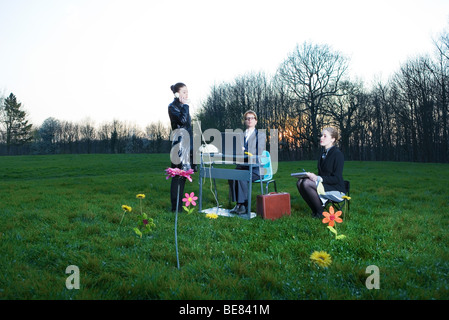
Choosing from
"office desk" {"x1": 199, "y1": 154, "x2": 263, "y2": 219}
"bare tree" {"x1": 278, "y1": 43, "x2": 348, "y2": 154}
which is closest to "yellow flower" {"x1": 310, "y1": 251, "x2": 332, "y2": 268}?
"office desk" {"x1": 199, "y1": 154, "x2": 263, "y2": 219}

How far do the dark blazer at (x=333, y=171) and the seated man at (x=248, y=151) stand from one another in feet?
4.03

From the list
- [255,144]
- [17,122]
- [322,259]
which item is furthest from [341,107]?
[17,122]

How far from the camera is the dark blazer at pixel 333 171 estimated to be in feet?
15.8

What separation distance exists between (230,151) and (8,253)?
3.49 m

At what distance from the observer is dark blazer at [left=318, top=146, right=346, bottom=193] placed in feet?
15.8

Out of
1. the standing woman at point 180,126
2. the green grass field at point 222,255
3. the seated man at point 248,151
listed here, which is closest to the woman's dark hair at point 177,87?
the standing woman at point 180,126

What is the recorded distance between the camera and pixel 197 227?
14.0ft

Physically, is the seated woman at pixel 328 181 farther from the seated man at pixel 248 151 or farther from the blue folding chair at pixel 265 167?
the seated man at pixel 248 151

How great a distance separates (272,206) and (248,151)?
1175mm

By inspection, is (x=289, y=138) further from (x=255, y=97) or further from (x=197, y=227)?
(x=197, y=227)

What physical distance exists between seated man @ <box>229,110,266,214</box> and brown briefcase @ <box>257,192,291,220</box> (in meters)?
0.57

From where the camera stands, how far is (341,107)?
29.9 metres

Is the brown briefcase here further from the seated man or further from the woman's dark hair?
the woman's dark hair
